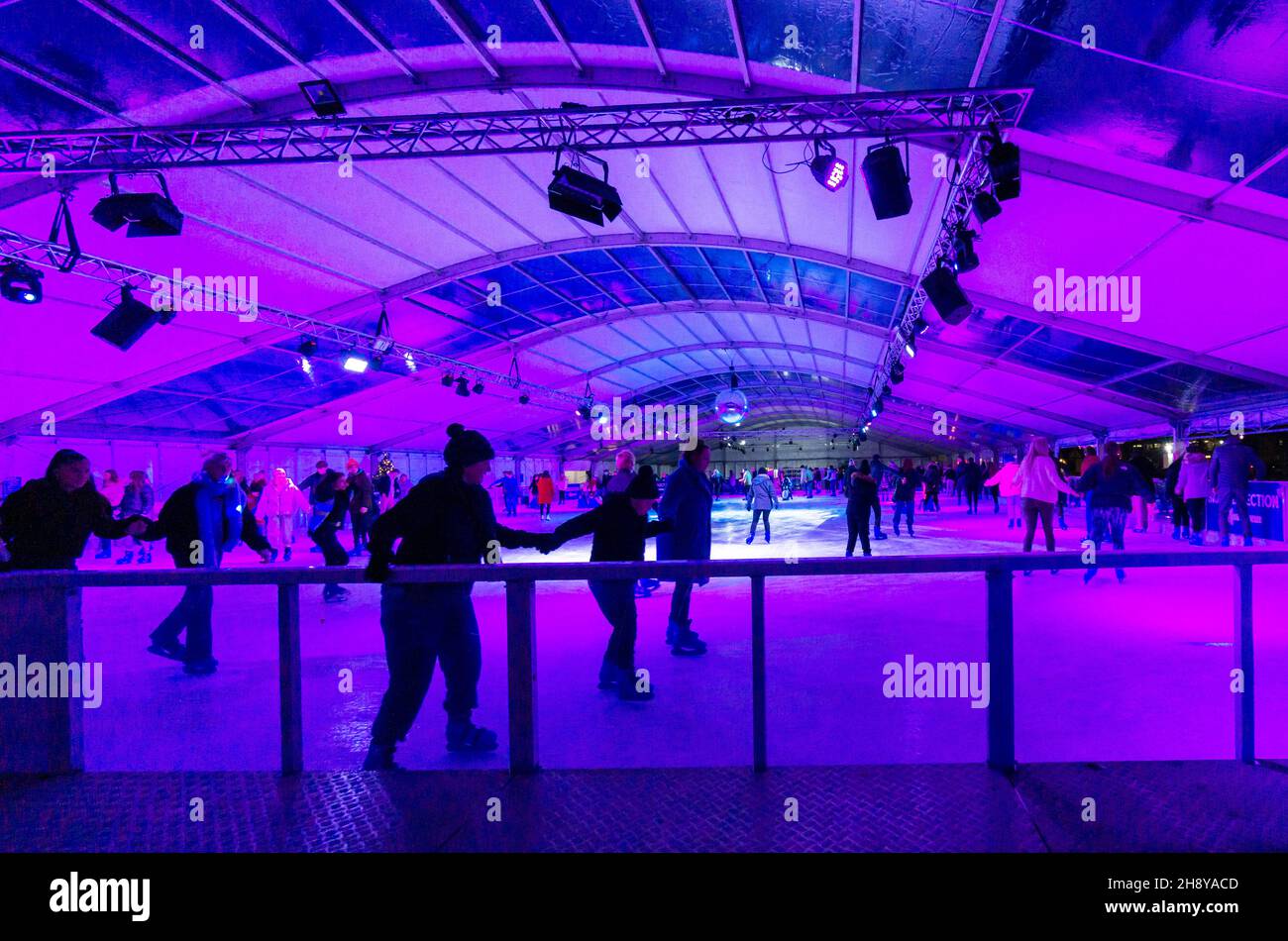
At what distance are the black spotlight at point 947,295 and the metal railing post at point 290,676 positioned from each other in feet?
24.7

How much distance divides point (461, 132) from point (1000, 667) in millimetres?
6570

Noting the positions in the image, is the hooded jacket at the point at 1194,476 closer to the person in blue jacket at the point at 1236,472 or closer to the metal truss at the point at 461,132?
the person in blue jacket at the point at 1236,472

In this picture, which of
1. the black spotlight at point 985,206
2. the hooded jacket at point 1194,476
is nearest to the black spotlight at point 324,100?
the black spotlight at point 985,206

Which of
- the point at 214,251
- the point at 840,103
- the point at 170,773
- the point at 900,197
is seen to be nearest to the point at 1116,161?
the point at 900,197

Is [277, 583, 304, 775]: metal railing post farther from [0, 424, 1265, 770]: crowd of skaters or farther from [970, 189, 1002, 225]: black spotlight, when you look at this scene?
[970, 189, 1002, 225]: black spotlight

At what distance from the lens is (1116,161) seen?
6094mm

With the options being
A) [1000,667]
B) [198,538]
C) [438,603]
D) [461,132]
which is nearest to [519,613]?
[438,603]

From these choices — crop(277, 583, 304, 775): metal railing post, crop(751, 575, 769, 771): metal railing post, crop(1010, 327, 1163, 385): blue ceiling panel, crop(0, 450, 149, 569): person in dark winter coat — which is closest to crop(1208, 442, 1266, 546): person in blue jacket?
crop(1010, 327, 1163, 385): blue ceiling panel

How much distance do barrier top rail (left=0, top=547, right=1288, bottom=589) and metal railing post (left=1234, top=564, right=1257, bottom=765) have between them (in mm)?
104

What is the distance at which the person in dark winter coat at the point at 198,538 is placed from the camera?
4230 mm

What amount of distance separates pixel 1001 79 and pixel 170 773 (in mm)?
7346

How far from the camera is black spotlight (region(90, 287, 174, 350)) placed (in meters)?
8.48

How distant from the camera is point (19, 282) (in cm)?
813

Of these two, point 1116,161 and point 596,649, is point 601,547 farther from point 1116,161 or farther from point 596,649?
point 1116,161
